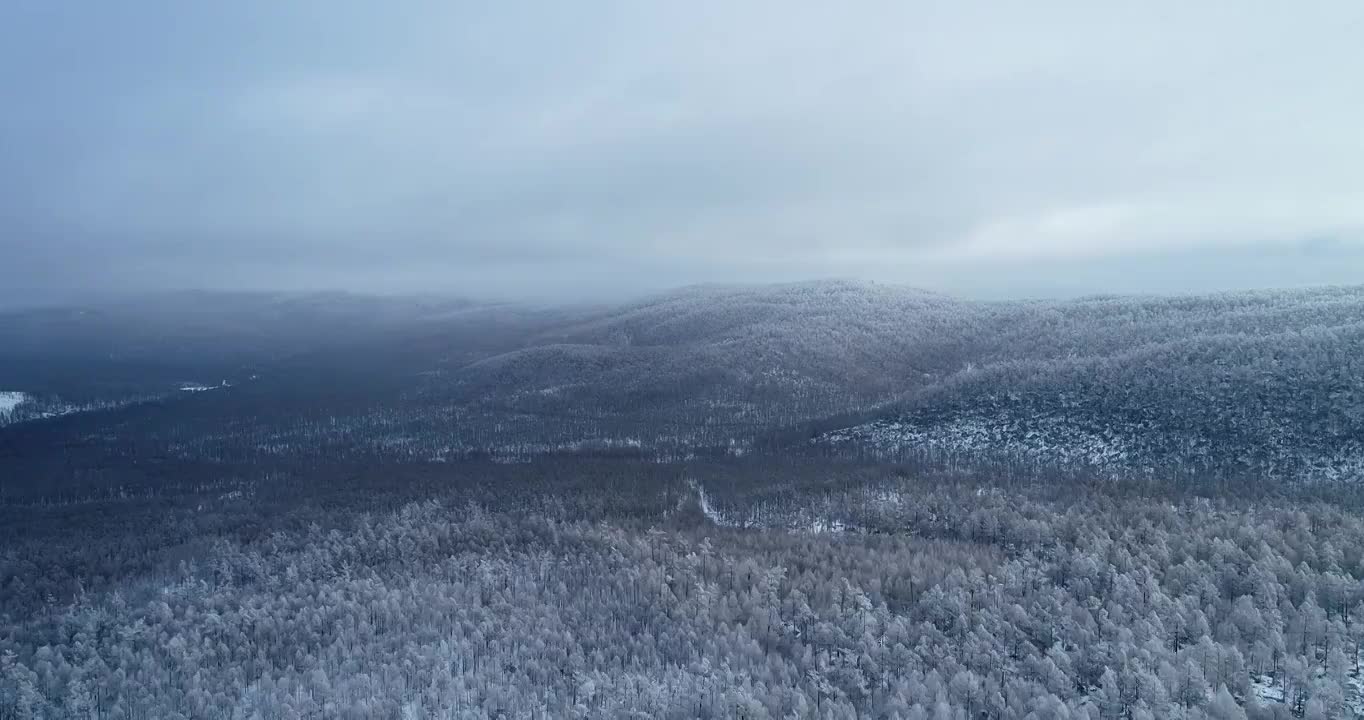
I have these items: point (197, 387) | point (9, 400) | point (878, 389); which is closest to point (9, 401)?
point (9, 400)

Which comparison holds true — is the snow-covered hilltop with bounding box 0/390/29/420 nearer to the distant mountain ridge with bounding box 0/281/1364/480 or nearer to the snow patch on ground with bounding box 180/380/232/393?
the distant mountain ridge with bounding box 0/281/1364/480

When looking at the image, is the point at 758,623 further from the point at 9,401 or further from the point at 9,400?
the point at 9,400

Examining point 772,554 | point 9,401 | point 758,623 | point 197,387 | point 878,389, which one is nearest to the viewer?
point 758,623

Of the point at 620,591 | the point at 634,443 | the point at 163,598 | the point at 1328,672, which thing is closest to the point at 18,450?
the point at 634,443

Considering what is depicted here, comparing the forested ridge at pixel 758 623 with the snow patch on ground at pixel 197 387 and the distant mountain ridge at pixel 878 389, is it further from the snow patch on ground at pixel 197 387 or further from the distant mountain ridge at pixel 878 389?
the snow patch on ground at pixel 197 387

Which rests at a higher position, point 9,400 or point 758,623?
point 9,400

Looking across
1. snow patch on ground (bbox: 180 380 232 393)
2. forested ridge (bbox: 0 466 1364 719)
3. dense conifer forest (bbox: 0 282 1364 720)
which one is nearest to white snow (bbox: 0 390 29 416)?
snow patch on ground (bbox: 180 380 232 393)

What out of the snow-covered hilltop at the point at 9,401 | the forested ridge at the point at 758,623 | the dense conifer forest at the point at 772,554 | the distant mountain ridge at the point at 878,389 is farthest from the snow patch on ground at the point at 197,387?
the forested ridge at the point at 758,623

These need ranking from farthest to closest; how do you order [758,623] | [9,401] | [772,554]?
1. [9,401]
2. [772,554]
3. [758,623]

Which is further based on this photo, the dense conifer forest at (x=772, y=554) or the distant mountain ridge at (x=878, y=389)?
the distant mountain ridge at (x=878, y=389)
